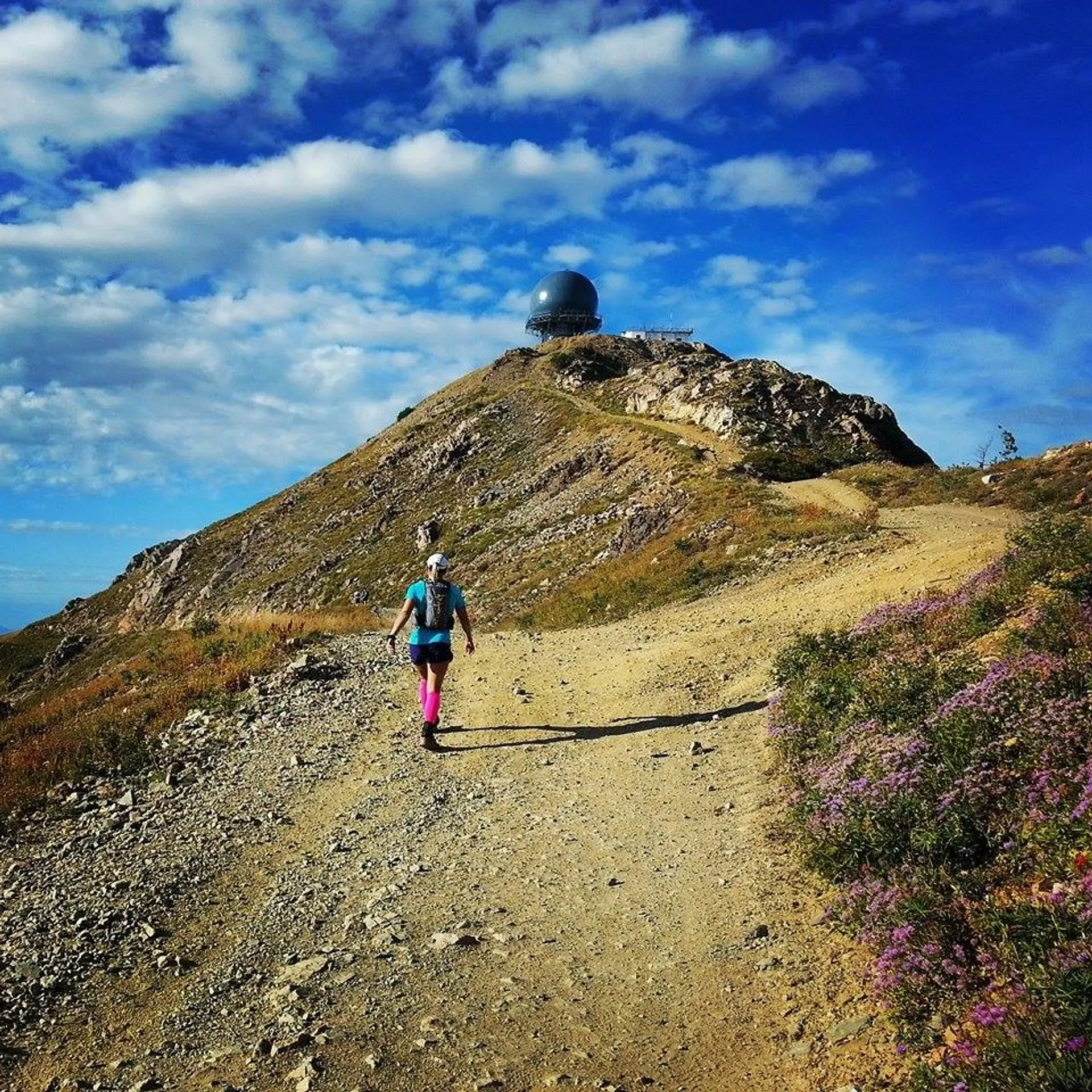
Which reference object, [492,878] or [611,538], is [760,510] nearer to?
[611,538]

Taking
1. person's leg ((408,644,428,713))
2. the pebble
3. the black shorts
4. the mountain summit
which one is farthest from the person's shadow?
the mountain summit

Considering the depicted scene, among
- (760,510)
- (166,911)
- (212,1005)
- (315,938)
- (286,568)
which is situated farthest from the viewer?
(286,568)

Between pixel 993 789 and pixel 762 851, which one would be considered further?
pixel 762 851

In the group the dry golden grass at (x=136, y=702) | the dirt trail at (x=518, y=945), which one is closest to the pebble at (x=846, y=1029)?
the dirt trail at (x=518, y=945)

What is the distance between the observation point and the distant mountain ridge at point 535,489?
40688 mm

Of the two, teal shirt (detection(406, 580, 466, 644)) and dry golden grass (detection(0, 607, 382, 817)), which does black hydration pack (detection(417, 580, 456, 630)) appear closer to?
teal shirt (detection(406, 580, 466, 644))

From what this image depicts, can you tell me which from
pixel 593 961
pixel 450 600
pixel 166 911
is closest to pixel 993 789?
pixel 593 961

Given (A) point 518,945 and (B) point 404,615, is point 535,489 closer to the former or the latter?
(B) point 404,615

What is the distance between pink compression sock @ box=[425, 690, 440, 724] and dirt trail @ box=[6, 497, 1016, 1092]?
0.56 meters

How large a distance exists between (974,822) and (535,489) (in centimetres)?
5281

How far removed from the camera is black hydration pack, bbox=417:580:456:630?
1308 centimetres

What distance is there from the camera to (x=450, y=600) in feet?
43.5

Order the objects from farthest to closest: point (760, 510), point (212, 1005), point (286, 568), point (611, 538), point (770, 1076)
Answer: point (286, 568), point (611, 538), point (760, 510), point (212, 1005), point (770, 1076)

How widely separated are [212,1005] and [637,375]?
71002mm
